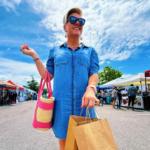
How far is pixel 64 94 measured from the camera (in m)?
1.22

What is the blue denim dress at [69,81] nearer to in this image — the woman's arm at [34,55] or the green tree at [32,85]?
the woman's arm at [34,55]

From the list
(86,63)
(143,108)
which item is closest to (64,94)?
(86,63)

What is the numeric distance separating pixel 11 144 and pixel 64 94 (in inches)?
102

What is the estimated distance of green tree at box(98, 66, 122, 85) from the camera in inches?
1725

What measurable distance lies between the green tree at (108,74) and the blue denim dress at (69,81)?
43.8m

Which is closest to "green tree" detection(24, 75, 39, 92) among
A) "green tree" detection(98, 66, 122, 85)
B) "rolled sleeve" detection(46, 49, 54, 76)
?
"green tree" detection(98, 66, 122, 85)

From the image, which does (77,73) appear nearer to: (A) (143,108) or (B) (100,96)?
(A) (143,108)

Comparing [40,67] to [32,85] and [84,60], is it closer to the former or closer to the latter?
[84,60]

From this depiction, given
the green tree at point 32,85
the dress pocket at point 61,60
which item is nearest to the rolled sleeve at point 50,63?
the dress pocket at point 61,60

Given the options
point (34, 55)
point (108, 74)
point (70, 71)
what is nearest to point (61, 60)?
point (70, 71)

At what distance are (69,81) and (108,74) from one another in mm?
44247

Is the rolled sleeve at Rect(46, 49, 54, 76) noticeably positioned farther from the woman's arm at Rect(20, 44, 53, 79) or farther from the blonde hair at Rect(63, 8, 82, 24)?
the blonde hair at Rect(63, 8, 82, 24)

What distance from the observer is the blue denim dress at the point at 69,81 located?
47.0 inches

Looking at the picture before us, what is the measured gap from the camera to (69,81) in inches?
48.7
